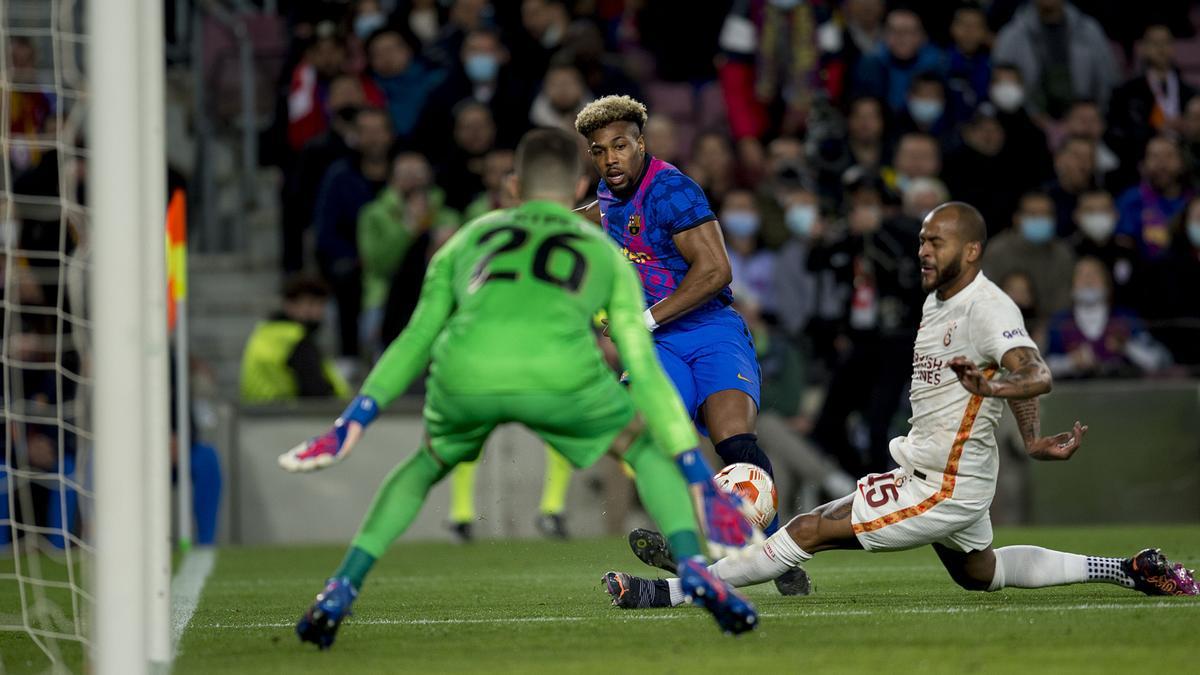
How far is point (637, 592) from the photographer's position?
7184 millimetres

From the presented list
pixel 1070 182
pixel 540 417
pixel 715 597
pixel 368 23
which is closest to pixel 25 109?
pixel 368 23

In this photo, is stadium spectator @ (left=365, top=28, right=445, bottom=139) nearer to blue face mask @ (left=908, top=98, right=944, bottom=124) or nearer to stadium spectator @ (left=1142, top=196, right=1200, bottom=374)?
blue face mask @ (left=908, top=98, right=944, bottom=124)

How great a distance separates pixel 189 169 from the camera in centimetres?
1723

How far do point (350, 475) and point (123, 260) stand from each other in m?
9.52

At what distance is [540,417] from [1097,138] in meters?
11.5

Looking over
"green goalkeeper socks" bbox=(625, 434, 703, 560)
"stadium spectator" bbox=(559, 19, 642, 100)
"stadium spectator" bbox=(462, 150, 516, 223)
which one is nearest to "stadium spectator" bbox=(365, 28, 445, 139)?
"stadium spectator" bbox=(559, 19, 642, 100)

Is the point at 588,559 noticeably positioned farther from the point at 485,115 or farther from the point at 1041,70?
the point at 1041,70

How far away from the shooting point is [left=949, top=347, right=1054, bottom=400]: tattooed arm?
6.19 m

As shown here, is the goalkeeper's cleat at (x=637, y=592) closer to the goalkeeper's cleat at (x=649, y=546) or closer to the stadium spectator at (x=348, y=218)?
the goalkeeper's cleat at (x=649, y=546)

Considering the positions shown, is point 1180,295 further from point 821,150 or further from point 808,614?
point 808,614

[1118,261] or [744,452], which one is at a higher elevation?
[1118,261]

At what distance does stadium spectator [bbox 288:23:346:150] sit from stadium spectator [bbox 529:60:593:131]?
2.17 meters

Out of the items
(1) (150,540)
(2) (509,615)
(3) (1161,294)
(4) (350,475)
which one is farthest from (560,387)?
(3) (1161,294)

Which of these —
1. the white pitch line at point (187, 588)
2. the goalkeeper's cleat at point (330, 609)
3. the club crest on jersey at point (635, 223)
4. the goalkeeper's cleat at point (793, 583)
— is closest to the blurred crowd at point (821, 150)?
the white pitch line at point (187, 588)
